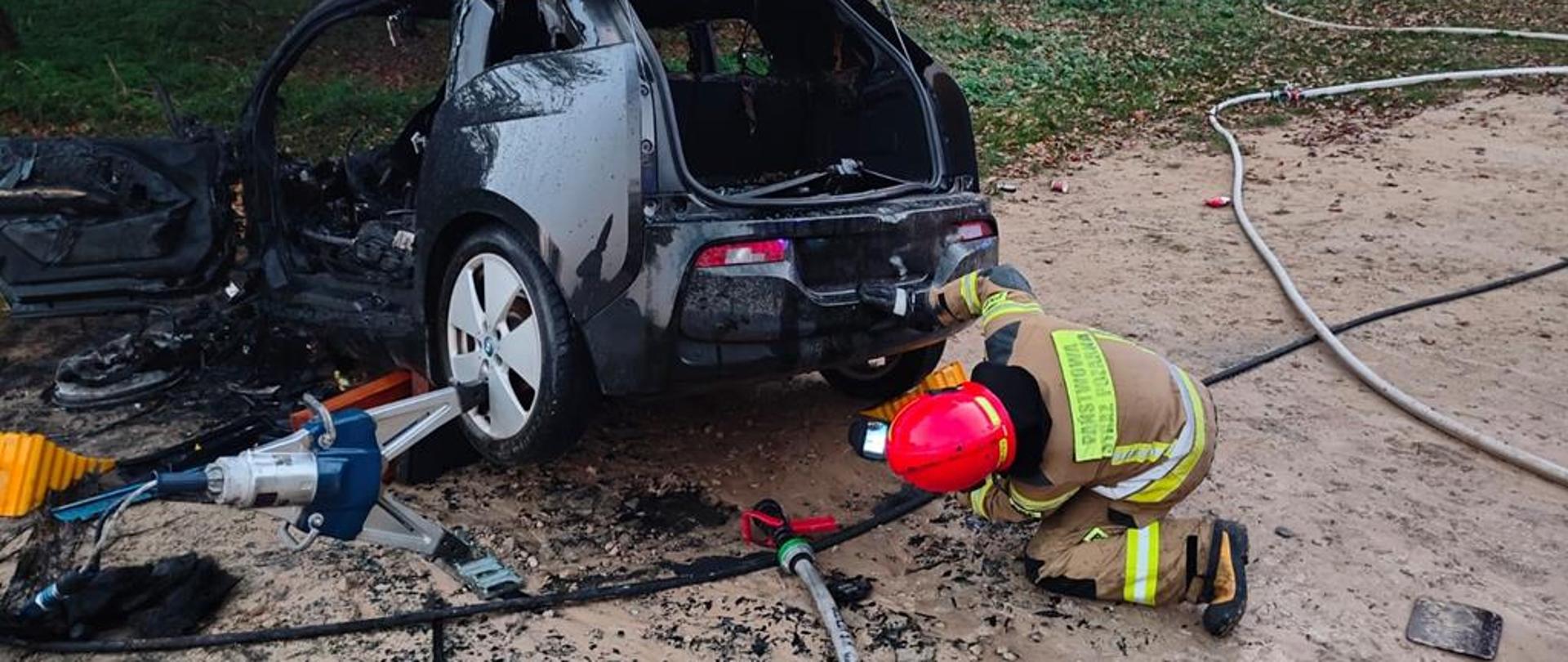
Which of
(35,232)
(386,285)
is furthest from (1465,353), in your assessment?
(35,232)

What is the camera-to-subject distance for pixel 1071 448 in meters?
2.88

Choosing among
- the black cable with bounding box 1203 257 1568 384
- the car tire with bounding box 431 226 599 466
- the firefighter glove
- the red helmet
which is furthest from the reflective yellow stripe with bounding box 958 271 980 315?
the black cable with bounding box 1203 257 1568 384

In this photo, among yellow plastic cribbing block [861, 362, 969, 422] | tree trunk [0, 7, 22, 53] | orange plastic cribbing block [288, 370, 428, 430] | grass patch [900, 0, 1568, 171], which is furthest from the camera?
grass patch [900, 0, 1568, 171]

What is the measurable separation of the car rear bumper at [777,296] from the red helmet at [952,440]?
1.66 ft

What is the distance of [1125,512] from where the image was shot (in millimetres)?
3193

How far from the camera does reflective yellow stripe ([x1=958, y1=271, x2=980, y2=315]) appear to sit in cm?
323

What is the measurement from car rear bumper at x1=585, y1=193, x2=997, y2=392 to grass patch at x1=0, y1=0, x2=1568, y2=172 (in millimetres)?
5642

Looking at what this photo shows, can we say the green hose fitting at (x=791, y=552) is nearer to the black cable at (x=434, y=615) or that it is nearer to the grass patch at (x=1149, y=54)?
the black cable at (x=434, y=615)

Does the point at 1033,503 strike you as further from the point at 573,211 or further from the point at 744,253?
the point at 573,211

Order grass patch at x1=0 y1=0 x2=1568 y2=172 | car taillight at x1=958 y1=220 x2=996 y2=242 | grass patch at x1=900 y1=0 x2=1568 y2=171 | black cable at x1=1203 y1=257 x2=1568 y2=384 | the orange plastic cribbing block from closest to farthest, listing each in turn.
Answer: car taillight at x1=958 y1=220 x2=996 y2=242
the orange plastic cribbing block
black cable at x1=1203 y1=257 x2=1568 y2=384
grass patch at x1=0 y1=0 x2=1568 y2=172
grass patch at x1=900 y1=0 x2=1568 y2=171

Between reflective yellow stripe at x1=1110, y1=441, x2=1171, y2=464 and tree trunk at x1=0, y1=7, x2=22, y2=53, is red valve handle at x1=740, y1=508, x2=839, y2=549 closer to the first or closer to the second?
reflective yellow stripe at x1=1110, y1=441, x2=1171, y2=464

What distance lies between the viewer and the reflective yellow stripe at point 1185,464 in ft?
10.0

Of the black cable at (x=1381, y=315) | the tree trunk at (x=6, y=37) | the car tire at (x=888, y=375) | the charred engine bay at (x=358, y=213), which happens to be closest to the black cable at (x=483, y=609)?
the car tire at (x=888, y=375)

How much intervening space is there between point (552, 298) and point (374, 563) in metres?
0.94
